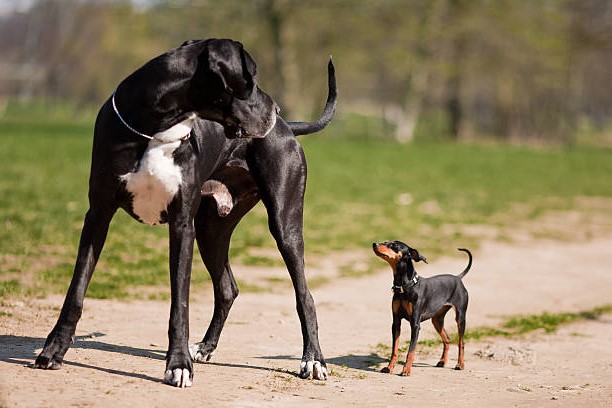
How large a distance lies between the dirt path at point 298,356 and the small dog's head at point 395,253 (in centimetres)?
72

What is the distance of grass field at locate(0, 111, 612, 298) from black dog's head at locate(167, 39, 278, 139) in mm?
3681

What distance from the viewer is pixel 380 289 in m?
10.3

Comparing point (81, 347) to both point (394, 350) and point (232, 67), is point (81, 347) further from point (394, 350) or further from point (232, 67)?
point (232, 67)

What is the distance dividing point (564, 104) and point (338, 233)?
33722 millimetres

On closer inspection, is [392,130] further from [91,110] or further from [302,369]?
[302,369]

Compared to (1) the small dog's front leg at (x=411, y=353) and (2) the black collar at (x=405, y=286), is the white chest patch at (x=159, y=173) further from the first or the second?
(1) the small dog's front leg at (x=411, y=353)

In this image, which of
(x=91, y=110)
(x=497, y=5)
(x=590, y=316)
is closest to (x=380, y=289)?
(x=590, y=316)

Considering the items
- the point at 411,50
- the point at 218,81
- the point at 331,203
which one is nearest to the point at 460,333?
the point at 218,81

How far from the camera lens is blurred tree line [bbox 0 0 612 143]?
3944 centimetres

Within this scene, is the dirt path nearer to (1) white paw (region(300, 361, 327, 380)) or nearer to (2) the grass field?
(1) white paw (region(300, 361, 327, 380))

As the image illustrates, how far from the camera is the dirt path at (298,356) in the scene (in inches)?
216

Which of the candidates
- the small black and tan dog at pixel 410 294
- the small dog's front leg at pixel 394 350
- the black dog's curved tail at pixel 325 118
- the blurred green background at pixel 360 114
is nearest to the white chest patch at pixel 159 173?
the black dog's curved tail at pixel 325 118

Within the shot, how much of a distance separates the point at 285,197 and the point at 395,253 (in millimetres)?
789

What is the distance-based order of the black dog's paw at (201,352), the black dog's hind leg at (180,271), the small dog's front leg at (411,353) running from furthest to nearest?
the black dog's paw at (201,352), the small dog's front leg at (411,353), the black dog's hind leg at (180,271)
